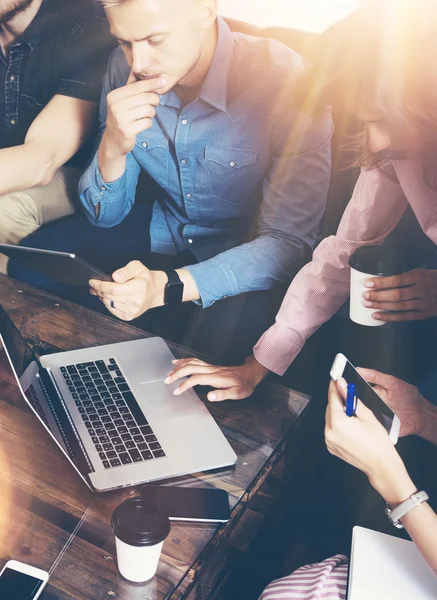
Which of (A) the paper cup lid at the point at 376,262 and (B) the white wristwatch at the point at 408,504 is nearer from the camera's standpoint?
(B) the white wristwatch at the point at 408,504

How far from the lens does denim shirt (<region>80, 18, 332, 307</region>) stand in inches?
54.7

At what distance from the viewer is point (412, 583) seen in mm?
931

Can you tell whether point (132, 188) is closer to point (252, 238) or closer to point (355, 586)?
point (252, 238)

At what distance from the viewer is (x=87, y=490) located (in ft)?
3.28

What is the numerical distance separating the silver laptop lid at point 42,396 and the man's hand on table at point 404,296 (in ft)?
2.06

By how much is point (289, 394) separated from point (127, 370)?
1.18ft

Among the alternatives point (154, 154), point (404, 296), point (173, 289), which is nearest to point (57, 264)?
point (173, 289)

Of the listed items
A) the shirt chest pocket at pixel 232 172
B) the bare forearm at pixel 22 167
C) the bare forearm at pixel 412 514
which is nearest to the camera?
the bare forearm at pixel 412 514

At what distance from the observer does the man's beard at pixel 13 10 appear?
167cm

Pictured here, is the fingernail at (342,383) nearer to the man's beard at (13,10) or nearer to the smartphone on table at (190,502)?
the smartphone on table at (190,502)

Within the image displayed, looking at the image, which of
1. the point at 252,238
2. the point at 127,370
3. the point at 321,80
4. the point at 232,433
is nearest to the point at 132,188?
the point at 252,238

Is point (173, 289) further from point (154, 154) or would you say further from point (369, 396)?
point (369, 396)

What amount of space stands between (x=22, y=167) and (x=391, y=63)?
3.92 feet

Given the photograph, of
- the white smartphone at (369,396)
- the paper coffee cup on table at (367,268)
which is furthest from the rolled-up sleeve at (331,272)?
the white smartphone at (369,396)
